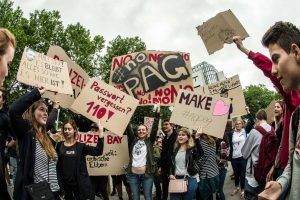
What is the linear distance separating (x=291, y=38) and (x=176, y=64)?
714 cm

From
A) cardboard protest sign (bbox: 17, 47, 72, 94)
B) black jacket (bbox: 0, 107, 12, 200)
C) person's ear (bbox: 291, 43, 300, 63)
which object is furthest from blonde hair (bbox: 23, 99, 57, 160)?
person's ear (bbox: 291, 43, 300, 63)

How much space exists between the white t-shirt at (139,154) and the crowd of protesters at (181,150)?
0.02 meters

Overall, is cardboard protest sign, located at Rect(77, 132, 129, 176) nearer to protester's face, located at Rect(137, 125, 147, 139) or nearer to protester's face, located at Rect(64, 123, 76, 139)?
protester's face, located at Rect(137, 125, 147, 139)

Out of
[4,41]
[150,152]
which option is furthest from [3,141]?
[150,152]

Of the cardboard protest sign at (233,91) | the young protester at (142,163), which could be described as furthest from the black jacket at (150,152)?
the cardboard protest sign at (233,91)

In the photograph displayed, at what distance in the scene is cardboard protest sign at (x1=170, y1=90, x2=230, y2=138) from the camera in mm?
8305

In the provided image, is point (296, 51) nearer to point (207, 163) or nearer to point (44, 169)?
point (44, 169)

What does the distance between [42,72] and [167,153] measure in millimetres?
3788

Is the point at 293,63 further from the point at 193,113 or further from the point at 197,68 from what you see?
the point at 197,68

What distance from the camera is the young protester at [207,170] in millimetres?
9047

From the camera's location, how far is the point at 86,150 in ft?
23.7

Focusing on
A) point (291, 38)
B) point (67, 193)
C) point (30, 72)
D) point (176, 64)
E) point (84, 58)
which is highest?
point (84, 58)

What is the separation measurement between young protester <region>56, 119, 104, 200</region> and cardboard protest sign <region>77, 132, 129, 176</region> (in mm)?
2112

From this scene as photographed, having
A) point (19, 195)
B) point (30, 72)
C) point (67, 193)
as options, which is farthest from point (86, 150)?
point (19, 195)
